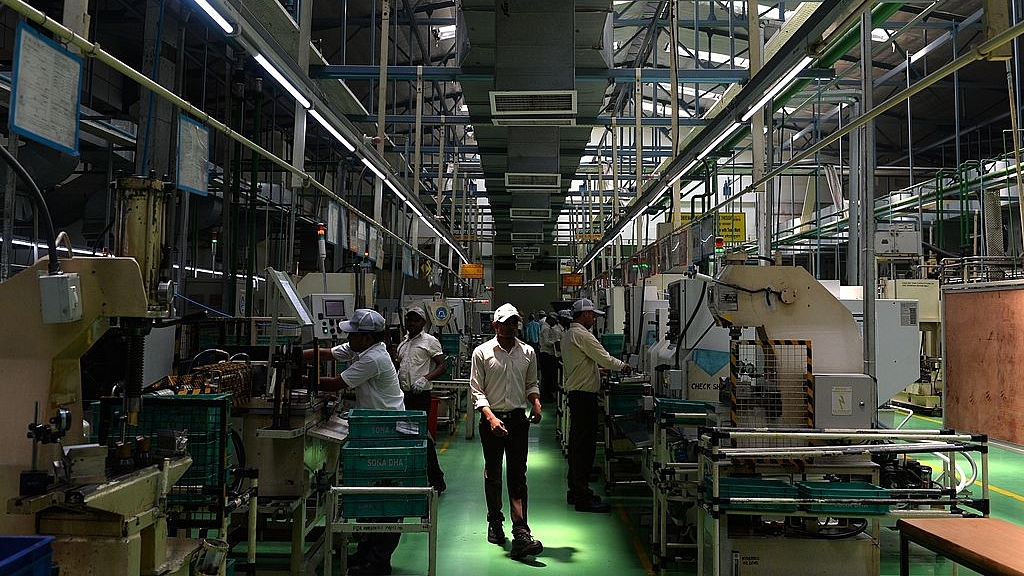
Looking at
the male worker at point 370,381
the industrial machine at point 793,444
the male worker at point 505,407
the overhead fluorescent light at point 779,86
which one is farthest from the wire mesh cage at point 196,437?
the overhead fluorescent light at point 779,86

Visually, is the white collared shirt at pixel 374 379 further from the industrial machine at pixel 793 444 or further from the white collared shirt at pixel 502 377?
the industrial machine at pixel 793 444

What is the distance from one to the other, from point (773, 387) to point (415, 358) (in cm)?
356

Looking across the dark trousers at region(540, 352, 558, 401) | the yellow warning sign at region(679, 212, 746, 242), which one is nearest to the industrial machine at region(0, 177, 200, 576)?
the yellow warning sign at region(679, 212, 746, 242)

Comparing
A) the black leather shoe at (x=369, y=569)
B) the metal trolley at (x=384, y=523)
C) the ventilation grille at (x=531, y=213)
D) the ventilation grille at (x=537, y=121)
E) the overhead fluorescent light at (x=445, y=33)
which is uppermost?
the overhead fluorescent light at (x=445, y=33)

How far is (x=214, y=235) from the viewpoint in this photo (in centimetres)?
942

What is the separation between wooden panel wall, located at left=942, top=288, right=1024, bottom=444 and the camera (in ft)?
16.9

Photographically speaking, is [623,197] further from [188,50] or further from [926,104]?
[188,50]

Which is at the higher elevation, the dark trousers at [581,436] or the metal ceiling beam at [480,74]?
the metal ceiling beam at [480,74]

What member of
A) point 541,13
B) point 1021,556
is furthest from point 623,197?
point 1021,556

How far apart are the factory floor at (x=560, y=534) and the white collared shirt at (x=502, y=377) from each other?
40.9 inches

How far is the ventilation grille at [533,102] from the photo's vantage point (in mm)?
6102

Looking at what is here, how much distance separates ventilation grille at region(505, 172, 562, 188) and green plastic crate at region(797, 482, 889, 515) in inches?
258

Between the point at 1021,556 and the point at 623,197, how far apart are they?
43.1ft

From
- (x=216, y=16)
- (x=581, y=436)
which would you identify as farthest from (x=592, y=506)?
(x=216, y=16)
